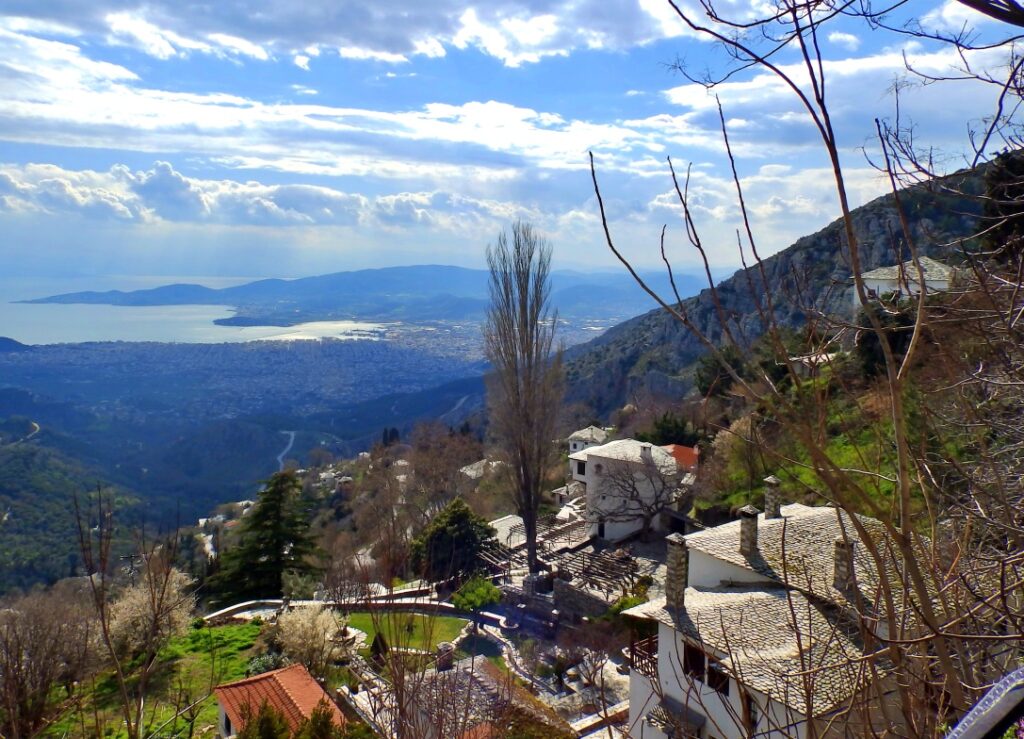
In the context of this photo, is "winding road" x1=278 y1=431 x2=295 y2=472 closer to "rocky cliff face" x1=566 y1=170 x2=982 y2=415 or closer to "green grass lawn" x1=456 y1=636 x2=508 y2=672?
"rocky cliff face" x1=566 y1=170 x2=982 y2=415

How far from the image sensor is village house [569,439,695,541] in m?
19.0

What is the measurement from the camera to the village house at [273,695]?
931cm

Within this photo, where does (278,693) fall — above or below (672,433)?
below

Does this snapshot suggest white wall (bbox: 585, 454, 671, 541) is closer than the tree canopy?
No

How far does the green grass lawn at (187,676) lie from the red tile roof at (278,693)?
24.0 inches

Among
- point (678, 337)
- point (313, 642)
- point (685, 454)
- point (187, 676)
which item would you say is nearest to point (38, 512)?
point (187, 676)

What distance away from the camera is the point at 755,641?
6.89m

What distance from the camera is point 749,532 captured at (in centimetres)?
977

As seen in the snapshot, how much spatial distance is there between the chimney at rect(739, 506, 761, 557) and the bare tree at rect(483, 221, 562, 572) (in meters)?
7.79

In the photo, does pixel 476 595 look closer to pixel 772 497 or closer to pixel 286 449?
pixel 772 497

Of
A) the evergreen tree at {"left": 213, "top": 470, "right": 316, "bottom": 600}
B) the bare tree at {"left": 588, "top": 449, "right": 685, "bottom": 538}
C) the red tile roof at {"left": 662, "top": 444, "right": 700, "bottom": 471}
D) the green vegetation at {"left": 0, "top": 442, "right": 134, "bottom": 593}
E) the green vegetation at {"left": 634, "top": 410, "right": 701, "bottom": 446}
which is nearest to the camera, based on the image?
the bare tree at {"left": 588, "top": 449, "right": 685, "bottom": 538}

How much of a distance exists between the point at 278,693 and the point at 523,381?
30.5 feet

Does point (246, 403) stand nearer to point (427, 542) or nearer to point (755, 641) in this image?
point (427, 542)

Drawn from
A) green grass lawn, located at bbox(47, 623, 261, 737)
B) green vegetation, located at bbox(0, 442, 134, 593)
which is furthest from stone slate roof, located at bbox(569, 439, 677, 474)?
green vegetation, located at bbox(0, 442, 134, 593)
